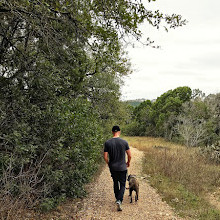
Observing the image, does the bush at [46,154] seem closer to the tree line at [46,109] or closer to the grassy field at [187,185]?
the tree line at [46,109]

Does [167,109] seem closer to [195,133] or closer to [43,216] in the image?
[195,133]

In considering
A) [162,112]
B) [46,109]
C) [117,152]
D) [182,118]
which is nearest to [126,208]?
[117,152]

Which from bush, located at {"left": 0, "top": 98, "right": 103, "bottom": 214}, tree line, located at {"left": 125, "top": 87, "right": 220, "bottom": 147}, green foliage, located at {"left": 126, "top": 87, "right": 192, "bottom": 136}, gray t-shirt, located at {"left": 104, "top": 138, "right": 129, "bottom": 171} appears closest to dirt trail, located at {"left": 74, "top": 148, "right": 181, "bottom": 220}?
bush, located at {"left": 0, "top": 98, "right": 103, "bottom": 214}

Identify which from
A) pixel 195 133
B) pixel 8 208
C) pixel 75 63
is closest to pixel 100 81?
pixel 75 63

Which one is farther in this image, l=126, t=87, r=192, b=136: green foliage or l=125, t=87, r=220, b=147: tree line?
l=126, t=87, r=192, b=136: green foliage

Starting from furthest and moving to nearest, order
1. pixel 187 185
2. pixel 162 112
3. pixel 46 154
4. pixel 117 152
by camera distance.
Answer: pixel 162 112
pixel 187 185
pixel 117 152
pixel 46 154

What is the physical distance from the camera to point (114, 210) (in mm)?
5164

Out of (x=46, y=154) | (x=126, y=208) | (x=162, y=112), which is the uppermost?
(x=162, y=112)

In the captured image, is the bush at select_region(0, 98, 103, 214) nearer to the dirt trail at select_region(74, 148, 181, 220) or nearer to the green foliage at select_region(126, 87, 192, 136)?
the dirt trail at select_region(74, 148, 181, 220)

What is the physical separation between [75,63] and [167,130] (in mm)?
27214

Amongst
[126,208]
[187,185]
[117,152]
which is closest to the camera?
[117,152]

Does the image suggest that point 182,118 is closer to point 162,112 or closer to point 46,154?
point 162,112

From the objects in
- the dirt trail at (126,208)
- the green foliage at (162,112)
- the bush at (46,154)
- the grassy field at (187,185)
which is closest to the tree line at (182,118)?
the green foliage at (162,112)

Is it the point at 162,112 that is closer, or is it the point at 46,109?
the point at 46,109
